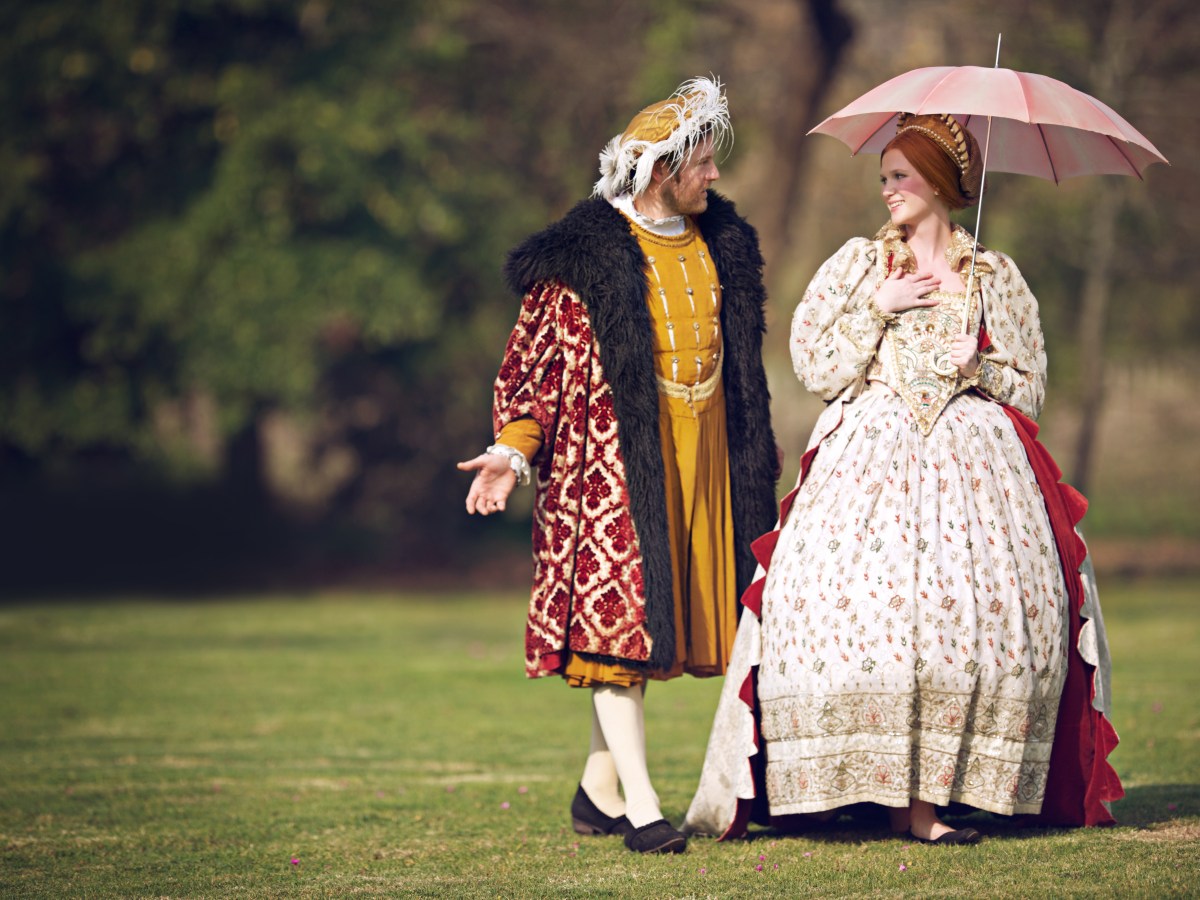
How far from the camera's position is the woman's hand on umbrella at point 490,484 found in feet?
15.0

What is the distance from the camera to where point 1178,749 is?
6.38 meters

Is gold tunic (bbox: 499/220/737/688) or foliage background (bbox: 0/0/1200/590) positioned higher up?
foliage background (bbox: 0/0/1200/590)

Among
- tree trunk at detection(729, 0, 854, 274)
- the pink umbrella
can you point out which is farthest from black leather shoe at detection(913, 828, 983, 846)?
tree trunk at detection(729, 0, 854, 274)

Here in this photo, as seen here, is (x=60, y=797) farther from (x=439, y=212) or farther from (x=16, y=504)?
(x=16, y=504)

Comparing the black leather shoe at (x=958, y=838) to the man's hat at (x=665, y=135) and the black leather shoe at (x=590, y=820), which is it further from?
the man's hat at (x=665, y=135)

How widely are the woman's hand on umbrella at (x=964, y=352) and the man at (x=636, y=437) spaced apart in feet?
2.19

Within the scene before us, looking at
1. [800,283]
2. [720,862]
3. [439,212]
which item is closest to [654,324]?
[720,862]

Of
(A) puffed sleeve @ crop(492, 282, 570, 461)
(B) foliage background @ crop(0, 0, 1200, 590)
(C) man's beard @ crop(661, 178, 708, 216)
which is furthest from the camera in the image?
(B) foliage background @ crop(0, 0, 1200, 590)

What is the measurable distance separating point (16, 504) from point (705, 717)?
13.2 m

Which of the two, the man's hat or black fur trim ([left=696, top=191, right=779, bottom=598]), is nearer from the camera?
the man's hat

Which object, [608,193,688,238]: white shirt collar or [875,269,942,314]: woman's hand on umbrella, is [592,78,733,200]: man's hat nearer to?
[608,193,688,238]: white shirt collar

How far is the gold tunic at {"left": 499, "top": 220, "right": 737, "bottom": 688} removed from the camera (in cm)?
484

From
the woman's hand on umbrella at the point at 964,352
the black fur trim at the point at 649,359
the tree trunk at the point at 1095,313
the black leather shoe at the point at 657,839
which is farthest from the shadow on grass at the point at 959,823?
the tree trunk at the point at 1095,313

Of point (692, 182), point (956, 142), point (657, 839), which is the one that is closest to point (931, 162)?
point (956, 142)
